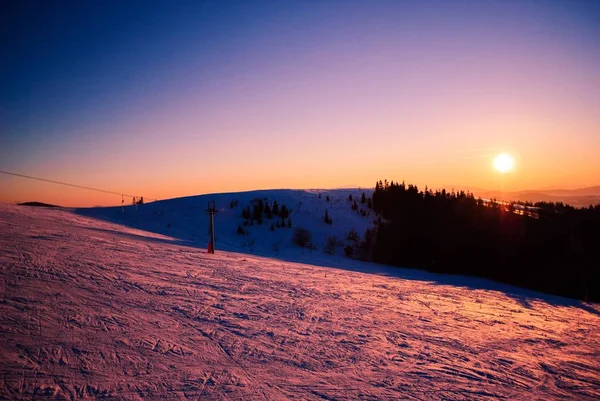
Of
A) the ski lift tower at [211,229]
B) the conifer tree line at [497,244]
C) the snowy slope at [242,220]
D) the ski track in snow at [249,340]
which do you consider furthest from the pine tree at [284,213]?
the ski track in snow at [249,340]

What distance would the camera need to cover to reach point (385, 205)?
51875mm

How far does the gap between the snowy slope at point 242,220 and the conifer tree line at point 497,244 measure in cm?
798

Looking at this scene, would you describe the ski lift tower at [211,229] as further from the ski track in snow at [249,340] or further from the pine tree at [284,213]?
the pine tree at [284,213]

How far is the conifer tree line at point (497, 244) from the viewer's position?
27.1 metres

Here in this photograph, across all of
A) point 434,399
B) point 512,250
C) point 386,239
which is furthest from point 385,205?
point 434,399

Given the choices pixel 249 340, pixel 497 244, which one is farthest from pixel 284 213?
pixel 249 340

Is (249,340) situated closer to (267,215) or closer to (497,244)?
(497,244)

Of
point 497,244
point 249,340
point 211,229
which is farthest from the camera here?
point 497,244

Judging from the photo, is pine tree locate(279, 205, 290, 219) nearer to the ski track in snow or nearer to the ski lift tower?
the ski lift tower

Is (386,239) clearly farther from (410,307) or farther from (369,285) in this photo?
(410,307)

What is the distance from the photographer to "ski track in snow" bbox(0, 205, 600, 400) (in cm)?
607

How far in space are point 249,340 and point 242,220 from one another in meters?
38.9

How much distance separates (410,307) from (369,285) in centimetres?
402

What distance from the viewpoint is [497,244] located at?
3119cm
